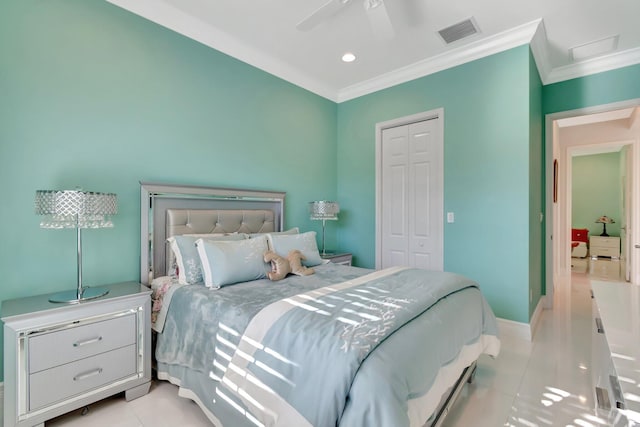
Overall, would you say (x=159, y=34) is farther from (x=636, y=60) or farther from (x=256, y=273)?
(x=636, y=60)

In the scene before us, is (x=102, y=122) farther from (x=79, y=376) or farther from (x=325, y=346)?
(x=325, y=346)

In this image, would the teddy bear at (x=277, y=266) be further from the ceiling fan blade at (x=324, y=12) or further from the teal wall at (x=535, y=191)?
the teal wall at (x=535, y=191)

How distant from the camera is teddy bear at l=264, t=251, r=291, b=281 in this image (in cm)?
234

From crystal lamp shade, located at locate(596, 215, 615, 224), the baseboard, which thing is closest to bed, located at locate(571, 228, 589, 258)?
crystal lamp shade, located at locate(596, 215, 615, 224)

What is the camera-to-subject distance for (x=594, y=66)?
3.36m

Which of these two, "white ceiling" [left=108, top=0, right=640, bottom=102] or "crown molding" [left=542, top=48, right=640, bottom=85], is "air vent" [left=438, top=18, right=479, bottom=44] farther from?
"crown molding" [left=542, top=48, right=640, bottom=85]

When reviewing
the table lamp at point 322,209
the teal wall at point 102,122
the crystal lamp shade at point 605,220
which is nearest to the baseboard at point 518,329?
the table lamp at point 322,209

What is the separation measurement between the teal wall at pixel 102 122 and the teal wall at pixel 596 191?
31.3 feet

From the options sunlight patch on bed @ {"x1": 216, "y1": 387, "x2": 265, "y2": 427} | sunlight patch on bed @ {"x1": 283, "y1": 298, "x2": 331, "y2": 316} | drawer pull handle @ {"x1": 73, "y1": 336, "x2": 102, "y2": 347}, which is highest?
sunlight patch on bed @ {"x1": 283, "y1": 298, "x2": 331, "y2": 316}

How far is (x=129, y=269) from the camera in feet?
7.86

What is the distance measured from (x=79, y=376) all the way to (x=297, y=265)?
1.53 m

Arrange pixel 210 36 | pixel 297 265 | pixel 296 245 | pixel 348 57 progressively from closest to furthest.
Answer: pixel 297 265 → pixel 296 245 → pixel 210 36 → pixel 348 57

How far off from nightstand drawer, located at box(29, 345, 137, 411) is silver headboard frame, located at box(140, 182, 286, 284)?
0.66 m

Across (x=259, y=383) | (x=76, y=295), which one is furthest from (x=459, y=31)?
(x=76, y=295)
